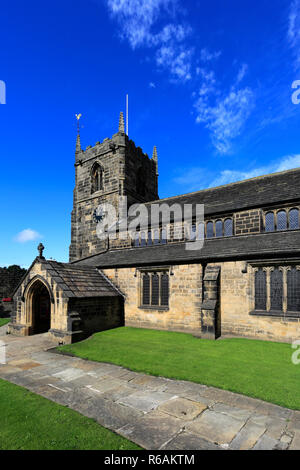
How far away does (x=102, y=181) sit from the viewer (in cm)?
2605

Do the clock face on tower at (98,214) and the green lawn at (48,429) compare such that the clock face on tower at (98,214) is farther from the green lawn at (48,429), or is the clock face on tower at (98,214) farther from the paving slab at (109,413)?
the paving slab at (109,413)

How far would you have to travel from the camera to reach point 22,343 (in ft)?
40.2

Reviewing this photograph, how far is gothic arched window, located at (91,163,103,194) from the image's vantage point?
26.5 meters

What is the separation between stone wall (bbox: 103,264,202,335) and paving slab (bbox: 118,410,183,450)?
28.2 feet

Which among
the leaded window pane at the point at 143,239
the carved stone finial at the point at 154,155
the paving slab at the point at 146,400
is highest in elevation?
the carved stone finial at the point at 154,155

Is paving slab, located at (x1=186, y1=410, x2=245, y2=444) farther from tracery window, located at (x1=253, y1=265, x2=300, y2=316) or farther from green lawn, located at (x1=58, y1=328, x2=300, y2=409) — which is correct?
tracery window, located at (x1=253, y1=265, x2=300, y2=316)

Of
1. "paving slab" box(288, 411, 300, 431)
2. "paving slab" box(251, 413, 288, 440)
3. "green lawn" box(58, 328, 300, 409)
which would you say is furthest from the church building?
"paving slab" box(251, 413, 288, 440)

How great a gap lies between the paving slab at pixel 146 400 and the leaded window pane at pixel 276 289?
7.90 m

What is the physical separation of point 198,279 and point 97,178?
17771mm

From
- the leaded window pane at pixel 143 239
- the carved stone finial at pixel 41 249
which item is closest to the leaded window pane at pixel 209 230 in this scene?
the leaded window pane at pixel 143 239

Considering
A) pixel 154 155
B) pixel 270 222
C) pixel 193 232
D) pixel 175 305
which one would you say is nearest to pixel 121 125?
pixel 154 155

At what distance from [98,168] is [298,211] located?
19.9 metres

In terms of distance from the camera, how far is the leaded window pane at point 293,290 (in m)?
11.4
